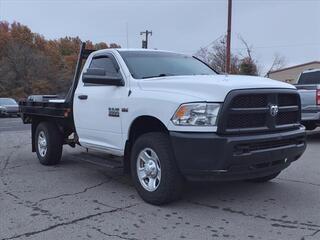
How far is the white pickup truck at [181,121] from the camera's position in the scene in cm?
524

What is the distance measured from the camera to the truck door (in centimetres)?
655

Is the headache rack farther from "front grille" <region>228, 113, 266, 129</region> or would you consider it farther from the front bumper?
"front grille" <region>228, 113, 266, 129</region>

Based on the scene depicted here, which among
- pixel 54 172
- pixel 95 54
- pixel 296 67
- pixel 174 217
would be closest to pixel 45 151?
pixel 54 172

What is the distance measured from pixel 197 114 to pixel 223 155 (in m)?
0.56

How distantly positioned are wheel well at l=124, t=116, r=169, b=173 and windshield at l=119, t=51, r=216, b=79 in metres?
0.69

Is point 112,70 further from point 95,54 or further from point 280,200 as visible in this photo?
point 280,200

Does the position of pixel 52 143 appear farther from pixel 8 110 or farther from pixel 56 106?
pixel 8 110

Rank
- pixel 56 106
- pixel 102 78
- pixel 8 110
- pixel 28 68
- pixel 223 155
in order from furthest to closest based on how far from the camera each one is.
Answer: pixel 28 68 < pixel 8 110 < pixel 56 106 < pixel 102 78 < pixel 223 155

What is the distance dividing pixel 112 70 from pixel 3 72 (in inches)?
2702

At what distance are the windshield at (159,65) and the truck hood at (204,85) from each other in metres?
0.51

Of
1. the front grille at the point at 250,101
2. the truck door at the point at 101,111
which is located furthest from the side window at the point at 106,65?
the front grille at the point at 250,101

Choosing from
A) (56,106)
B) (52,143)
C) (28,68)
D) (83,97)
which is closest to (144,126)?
(83,97)

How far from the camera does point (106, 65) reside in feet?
23.6

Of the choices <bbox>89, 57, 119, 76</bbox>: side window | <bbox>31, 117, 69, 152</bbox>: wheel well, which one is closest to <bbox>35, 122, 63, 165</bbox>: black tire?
<bbox>31, 117, 69, 152</bbox>: wheel well
